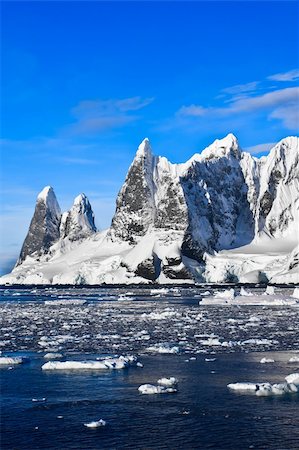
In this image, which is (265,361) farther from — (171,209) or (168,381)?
(171,209)

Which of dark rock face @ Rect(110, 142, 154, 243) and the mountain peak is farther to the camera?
the mountain peak

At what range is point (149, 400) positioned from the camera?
58.7 feet

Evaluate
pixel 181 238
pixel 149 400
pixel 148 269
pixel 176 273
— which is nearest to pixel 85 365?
pixel 149 400

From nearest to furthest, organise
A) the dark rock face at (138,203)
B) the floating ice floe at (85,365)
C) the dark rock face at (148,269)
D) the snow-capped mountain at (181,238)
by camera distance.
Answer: the floating ice floe at (85,365) → the dark rock face at (148,269) → the snow-capped mountain at (181,238) → the dark rock face at (138,203)

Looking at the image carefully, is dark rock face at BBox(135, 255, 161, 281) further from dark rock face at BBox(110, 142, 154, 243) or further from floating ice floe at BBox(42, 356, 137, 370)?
floating ice floe at BBox(42, 356, 137, 370)

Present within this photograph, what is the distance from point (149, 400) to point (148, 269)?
5575 inches

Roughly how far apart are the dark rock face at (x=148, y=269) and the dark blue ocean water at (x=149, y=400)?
412ft

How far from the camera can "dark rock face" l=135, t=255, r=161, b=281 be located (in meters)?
159

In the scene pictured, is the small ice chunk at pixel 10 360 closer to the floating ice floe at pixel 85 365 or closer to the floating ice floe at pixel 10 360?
the floating ice floe at pixel 10 360

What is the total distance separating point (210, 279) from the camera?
530 ft

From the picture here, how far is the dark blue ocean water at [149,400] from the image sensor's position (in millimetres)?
14274

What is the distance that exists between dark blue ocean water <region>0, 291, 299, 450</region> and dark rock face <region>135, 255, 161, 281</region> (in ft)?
412

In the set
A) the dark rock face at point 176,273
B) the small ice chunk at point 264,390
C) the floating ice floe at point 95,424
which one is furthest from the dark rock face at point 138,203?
the floating ice floe at point 95,424

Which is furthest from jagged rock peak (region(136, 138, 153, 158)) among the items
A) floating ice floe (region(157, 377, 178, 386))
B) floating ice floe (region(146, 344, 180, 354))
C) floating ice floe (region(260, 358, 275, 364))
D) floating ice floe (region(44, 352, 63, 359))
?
floating ice floe (region(157, 377, 178, 386))
